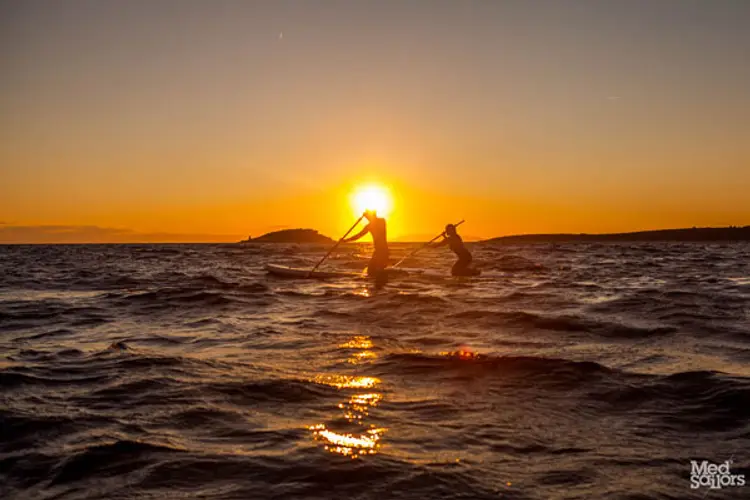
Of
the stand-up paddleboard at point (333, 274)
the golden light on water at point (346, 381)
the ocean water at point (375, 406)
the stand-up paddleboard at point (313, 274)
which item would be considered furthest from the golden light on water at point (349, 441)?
the stand-up paddleboard at point (313, 274)

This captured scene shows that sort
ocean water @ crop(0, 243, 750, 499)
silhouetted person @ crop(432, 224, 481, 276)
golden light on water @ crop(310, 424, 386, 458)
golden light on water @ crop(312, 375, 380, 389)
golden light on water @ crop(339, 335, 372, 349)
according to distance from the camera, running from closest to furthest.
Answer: ocean water @ crop(0, 243, 750, 499)
golden light on water @ crop(310, 424, 386, 458)
golden light on water @ crop(312, 375, 380, 389)
golden light on water @ crop(339, 335, 372, 349)
silhouetted person @ crop(432, 224, 481, 276)

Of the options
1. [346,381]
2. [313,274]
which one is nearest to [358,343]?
[346,381]

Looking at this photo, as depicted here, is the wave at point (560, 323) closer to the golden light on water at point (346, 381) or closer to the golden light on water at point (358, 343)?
the golden light on water at point (358, 343)

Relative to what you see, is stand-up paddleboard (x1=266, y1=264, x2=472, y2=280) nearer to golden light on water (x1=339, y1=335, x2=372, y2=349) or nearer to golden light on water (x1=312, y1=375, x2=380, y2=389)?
golden light on water (x1=339, y1=335, x2=372, y2=349)

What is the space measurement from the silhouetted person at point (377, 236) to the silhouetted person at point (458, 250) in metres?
2.53

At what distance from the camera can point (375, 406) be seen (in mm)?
6371

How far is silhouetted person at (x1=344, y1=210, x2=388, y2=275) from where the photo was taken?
22672 mm

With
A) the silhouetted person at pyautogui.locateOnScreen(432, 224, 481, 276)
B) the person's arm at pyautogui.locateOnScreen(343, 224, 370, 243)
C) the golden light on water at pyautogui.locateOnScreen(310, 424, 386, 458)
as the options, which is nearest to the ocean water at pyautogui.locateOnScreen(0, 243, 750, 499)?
the golden light on water at pyautogui.locateOnScreen(310, 424, 386, 458)

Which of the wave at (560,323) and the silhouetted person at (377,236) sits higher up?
the silhouetted person at (377,236)

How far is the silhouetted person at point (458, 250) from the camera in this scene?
24625 mm

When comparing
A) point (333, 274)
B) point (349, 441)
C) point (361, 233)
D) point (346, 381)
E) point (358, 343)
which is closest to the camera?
point (349, 441)

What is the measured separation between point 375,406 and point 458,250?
63.2 ft

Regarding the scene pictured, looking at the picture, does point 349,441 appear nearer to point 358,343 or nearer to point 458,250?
point 358,343

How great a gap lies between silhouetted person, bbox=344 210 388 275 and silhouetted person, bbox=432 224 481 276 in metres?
2.53
